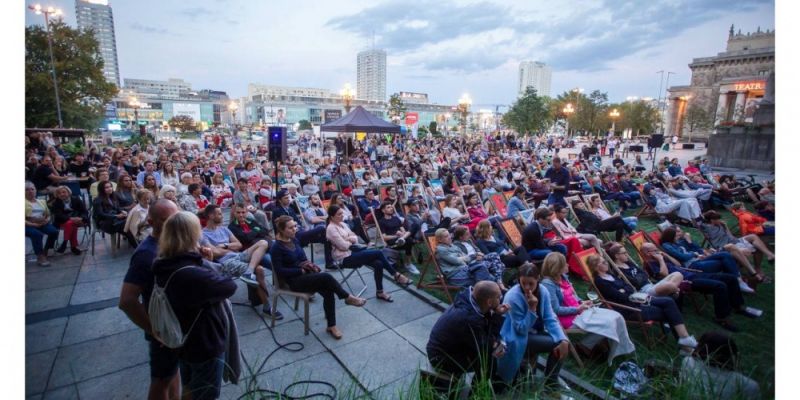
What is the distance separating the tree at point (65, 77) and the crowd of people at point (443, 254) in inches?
568

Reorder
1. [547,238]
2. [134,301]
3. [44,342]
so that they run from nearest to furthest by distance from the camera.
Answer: [134,301], [44,342], [547,238]

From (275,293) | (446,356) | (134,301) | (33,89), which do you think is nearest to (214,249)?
(275,293)

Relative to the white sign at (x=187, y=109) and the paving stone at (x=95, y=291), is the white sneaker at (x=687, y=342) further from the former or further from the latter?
the white sign at (x=187, y=109)

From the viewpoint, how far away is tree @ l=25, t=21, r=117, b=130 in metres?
20.3

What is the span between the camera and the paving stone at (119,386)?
3092 millimetres

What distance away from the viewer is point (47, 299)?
4.74 m

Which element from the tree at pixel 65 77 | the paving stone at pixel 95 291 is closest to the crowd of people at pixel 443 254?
the paving stone at pixel 95 291

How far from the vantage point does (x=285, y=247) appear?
13.7ft

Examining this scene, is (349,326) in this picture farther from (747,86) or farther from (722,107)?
(722,107)

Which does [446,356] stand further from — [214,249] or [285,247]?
[214,249]

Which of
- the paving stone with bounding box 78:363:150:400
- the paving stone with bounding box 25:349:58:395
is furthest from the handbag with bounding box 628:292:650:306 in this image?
the paving stone with bounding box 25:349:58:395

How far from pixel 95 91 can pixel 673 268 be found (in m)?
30.7

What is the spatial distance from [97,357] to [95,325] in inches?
30.0
